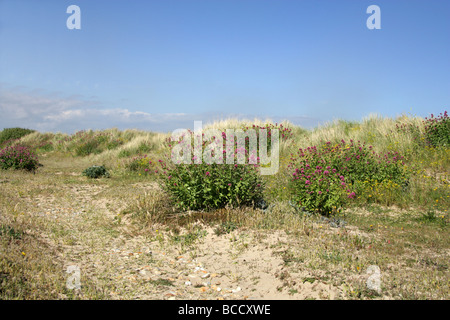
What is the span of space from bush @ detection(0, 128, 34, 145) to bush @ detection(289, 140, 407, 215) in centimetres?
2387

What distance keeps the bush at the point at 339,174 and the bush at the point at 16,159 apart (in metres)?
10.8

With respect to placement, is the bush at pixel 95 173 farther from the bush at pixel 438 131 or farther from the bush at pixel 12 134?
the bush at pixel 12 134

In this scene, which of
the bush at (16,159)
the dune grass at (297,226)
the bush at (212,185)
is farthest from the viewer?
the bush at (16,159)

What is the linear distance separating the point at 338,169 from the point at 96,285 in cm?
680

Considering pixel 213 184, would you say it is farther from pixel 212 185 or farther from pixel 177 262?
pixel 177 262

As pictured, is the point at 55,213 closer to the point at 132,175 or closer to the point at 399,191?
the point at 132,175

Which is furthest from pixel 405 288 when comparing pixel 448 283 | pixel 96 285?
pixel 96 285

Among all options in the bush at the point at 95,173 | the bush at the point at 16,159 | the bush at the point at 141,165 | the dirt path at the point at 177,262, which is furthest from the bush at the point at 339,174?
the bush at the point at 16,159

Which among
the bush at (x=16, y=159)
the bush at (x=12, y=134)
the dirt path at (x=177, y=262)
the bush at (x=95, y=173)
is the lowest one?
the dirt path at (x=177, y=262)

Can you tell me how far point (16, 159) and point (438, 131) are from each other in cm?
1593

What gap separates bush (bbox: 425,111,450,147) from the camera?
11241 mm

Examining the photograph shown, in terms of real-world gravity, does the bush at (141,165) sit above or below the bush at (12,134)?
below

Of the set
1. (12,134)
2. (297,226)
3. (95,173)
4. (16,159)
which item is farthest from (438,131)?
(12,134)

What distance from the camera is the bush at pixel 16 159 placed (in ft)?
43.0
